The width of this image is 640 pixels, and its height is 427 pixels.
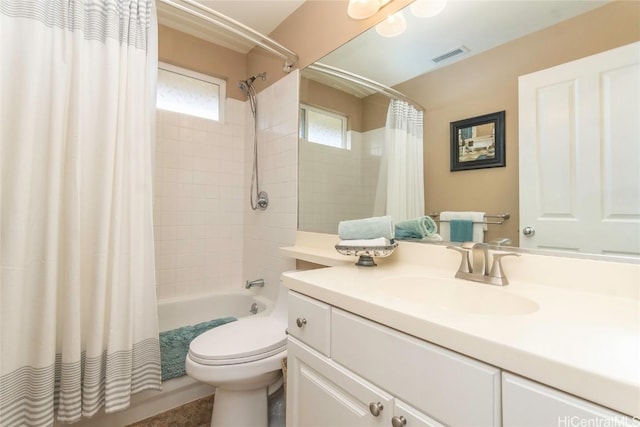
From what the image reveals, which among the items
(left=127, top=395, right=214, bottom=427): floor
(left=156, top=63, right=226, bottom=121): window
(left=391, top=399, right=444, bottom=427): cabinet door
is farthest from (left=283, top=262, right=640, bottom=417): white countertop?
(left=156, top=63, right=226, bottom=121): window

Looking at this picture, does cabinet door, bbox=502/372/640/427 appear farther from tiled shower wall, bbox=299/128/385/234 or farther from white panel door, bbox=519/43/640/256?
tiled shower wall, bbox=299/128/385/234

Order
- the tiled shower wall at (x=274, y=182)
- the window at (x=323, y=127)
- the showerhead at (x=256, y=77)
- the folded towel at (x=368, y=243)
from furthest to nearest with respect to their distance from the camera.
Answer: the showerhead at (x=256, y=77), the tiled shower wall at (x=274, y=182), the window at (x=323, y=127), the folded towel at (x=368, y=243)

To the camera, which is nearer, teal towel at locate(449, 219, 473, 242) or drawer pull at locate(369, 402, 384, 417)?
drawer pull at locate(369, 402, 384, 417)

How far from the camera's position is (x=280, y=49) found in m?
1.83

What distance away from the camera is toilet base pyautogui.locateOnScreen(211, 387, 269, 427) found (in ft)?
4.12

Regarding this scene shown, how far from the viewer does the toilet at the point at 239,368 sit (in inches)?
45.6

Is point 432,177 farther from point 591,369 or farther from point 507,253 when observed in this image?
point 591,369

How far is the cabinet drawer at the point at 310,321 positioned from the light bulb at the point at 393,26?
1.24 m

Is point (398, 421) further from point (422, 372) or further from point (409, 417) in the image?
point (422, 372)

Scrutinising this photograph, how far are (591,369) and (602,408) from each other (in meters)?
0.05

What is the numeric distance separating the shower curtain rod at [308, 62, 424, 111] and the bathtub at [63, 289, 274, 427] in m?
1.44

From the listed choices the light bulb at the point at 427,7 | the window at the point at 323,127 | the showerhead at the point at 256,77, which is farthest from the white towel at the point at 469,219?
the showerhead at the point at 256,77

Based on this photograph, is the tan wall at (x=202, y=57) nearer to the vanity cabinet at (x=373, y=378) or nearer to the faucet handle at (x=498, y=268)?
the vanity cabinet at (x=373, y=378)

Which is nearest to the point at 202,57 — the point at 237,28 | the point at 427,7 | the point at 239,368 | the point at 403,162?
the point at 237,28
